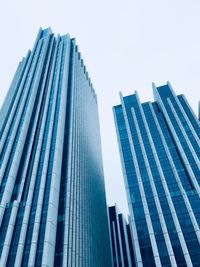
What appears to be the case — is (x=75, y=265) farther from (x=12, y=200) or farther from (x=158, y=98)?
(x=158, y=98)

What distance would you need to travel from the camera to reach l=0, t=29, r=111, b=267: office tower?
151 feet

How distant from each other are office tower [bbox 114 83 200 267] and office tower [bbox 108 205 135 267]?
139ft

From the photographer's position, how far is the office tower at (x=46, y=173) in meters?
46.1

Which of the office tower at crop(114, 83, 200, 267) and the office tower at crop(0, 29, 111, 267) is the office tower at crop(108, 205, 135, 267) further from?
the office tower at crop(114, 83, 200, 267)

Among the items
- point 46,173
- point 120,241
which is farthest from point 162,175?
point 120,241

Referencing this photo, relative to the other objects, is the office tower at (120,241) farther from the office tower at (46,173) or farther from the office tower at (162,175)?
the office tower at (162,175)

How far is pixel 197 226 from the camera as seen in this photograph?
55.9m

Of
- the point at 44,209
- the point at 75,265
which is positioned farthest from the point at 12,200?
the point at 75,265

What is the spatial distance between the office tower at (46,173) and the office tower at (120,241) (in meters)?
21.6

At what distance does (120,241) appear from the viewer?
99938mm

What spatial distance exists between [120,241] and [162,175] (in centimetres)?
4697

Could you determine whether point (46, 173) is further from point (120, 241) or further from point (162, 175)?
point (120, 241)

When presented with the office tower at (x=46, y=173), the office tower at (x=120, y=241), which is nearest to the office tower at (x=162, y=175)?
the office tower at (x=46, y=173)

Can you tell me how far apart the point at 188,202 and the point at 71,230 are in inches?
1274
